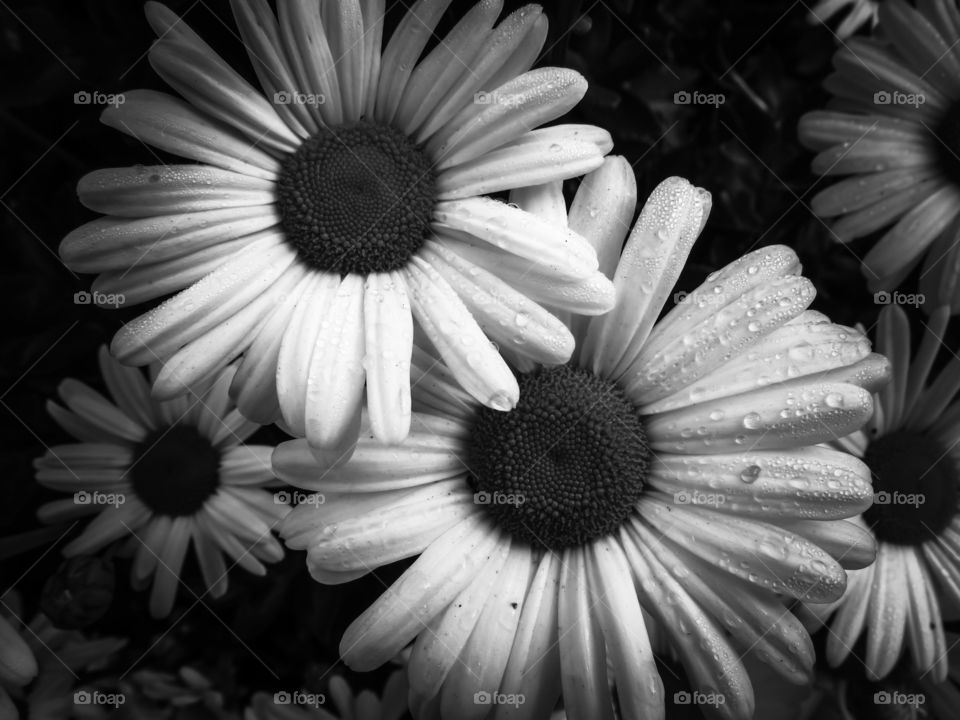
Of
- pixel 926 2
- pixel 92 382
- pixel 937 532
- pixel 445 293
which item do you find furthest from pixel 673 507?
pixel 92 382

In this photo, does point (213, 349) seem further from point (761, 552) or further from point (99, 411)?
point (761, 552)

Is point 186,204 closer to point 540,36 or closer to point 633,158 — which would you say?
point 540,36

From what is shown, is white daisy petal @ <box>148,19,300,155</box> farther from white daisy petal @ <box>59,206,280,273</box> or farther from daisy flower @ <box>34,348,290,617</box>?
daisy flower @ <box>34,348,290,617</box>

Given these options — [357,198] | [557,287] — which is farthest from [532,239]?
[357,198]

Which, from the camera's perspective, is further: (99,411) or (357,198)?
(99,411)

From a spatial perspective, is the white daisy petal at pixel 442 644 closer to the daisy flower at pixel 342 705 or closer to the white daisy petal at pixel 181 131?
the daisy flower at pixel 342 705

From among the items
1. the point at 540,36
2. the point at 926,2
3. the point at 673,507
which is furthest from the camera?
the point at 926,2
